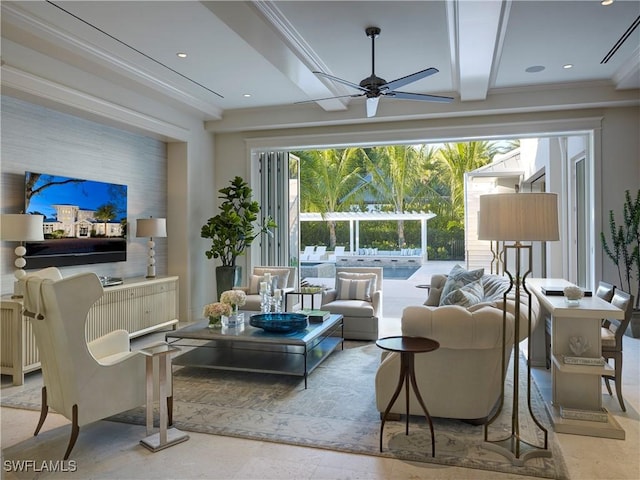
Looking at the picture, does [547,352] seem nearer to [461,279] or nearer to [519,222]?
[461,279]

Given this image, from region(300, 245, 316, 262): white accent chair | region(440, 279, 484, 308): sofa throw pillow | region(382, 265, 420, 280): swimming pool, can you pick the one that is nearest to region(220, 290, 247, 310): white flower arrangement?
region(440, 279, 484, 308): sofa throw pillow

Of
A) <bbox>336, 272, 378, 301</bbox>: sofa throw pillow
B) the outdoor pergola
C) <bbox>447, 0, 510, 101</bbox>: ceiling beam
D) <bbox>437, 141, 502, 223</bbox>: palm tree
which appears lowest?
<bbox>336, 272, 378, 301</bbox>: sofa throw pillow

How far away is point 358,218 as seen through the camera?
1484cm

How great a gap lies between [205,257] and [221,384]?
344 cm

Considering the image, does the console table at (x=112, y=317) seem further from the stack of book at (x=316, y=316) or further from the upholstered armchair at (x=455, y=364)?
the upholstered armchair at (x=455, y=364)

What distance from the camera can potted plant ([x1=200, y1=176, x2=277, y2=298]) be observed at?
21.0ft

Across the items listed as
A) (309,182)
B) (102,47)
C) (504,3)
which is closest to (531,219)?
(504,3)

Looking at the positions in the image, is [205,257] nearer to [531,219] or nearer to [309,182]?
[531,219]

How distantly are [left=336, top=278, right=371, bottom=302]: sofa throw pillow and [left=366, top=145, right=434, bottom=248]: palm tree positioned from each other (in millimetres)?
10268

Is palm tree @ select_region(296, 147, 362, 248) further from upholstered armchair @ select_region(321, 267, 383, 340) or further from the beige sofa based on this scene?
the beige sofa

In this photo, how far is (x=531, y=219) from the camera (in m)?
2.42

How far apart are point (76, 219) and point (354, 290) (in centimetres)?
329

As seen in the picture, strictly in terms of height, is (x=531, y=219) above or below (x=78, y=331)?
above

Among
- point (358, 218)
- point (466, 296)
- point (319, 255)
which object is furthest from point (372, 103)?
point (319, 255)
